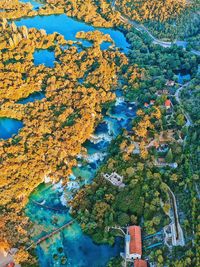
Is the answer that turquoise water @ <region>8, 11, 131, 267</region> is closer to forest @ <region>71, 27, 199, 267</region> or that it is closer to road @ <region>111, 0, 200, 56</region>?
forest @ <region>71, 27, 199, 267</region>

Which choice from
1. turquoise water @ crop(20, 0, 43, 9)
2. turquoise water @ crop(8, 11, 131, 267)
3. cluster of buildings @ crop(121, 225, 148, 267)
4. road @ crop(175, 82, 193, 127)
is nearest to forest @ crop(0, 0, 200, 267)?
road @ crop(175, 82, 193, 127)

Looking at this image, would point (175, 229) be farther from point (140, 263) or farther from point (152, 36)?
point (152, 36)

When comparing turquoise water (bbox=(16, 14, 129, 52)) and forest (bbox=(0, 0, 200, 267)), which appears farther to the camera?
turquoise water (bbox=(16, 14, 129, 52))

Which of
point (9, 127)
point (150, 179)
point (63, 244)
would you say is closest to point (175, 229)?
point (150, 179)

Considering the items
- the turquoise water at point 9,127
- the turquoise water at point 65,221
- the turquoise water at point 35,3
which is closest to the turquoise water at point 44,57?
the turquoise water at point 9,127

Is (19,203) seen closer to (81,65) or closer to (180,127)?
(180,127)

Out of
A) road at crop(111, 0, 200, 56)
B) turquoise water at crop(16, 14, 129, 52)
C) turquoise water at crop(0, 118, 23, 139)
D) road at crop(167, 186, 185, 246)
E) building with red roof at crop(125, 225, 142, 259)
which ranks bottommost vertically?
turquoise water at crop(0, 118, 23, 139)

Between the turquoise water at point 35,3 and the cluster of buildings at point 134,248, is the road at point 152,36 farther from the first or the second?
the cluster of buildings at point 134,248
